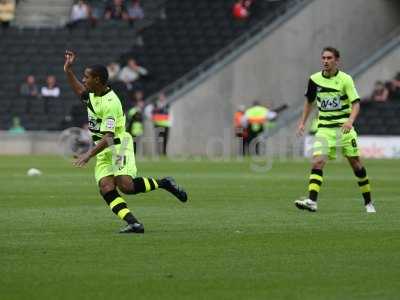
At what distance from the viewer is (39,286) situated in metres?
9.81

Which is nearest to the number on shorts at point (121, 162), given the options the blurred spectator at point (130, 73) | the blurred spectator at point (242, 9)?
the blurred spectator at point (130, 73)

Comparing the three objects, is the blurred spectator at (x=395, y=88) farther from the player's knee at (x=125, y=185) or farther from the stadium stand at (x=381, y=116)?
the player's knee at (x=125, y=185)

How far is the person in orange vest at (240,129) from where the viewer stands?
43.8m

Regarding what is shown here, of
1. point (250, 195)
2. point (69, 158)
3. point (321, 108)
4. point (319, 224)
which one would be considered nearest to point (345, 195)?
point (250, 195)

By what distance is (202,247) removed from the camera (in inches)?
489

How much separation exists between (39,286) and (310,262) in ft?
8.53

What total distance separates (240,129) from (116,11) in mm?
Result: 8155

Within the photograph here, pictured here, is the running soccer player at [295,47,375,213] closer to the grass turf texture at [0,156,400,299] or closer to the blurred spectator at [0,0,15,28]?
the grass turf texture at [0,156,400,299]

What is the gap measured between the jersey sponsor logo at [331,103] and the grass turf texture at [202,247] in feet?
4.62

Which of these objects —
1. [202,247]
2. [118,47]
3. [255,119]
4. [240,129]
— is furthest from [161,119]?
[202,247]

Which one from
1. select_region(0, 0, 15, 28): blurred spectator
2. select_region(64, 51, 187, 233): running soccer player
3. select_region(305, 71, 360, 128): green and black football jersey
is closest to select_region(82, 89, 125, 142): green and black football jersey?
select_region(64, 51, 187, 233): running soccer player

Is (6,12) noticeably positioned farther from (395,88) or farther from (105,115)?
(105,115)

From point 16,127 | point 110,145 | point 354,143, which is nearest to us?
point 110,145

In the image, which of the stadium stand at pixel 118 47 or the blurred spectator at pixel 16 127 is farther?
the stadium stand at pixel 118 47
